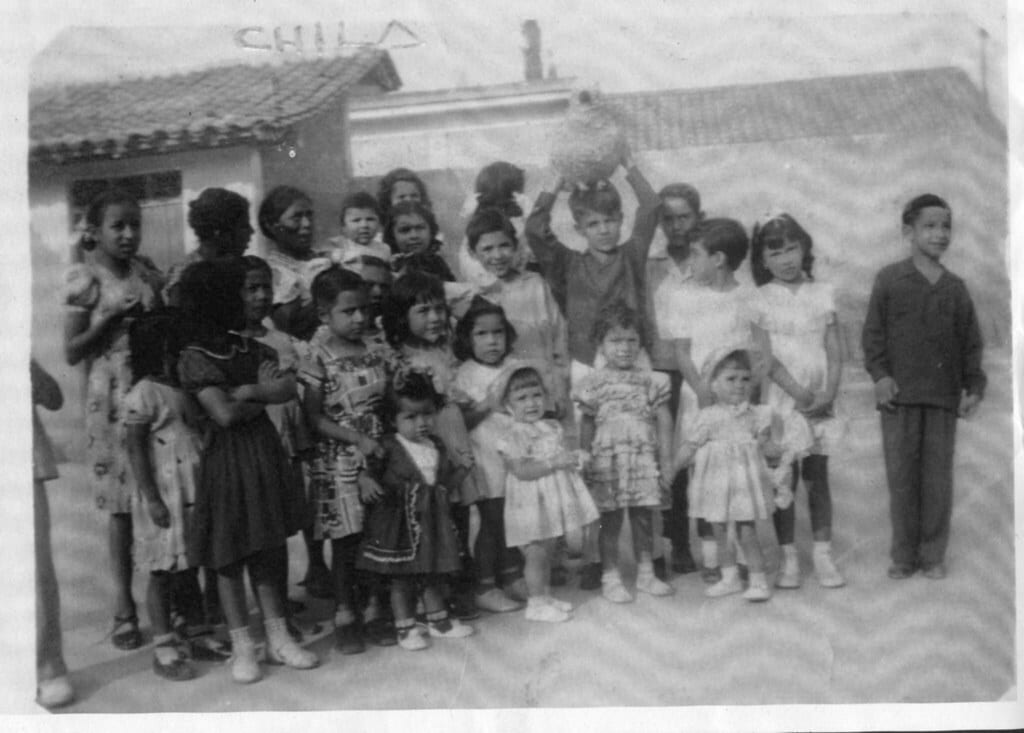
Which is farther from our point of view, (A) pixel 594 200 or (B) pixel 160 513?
(A) pixel 594 200

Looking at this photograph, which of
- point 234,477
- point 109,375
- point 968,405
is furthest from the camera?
point 968,405

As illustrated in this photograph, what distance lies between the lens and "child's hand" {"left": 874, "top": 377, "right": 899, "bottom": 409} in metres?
2.57

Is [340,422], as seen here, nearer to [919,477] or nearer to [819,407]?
[819,407]

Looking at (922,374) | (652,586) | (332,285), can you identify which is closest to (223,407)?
(332,285)

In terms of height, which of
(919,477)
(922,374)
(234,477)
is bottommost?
(919,477)

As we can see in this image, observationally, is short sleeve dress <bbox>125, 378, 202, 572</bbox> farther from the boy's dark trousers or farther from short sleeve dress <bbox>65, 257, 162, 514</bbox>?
the boy's dark trousers

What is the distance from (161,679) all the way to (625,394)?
1201 mm

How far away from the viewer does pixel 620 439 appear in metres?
2.53

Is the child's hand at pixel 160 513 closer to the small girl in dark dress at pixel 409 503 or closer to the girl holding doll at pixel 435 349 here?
the small girl in dark dress at pixel 409 503

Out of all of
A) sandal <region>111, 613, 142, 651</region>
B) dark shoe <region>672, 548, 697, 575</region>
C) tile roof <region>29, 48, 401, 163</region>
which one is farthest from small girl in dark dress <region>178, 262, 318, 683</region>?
dark shoe <region>672, 548, 697, 575</region>

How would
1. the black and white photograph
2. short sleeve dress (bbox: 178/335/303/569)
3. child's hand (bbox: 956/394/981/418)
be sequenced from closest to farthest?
short sleeve dress (bbox: 178/335/303/569) < the black and white photograph < child's hand (bbox: 956/394/981/418)

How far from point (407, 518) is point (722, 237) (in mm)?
940

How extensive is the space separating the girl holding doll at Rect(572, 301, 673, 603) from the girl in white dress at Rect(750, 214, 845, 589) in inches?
10.5

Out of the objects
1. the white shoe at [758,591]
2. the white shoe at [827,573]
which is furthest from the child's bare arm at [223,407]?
the white shoe at [827,573]
